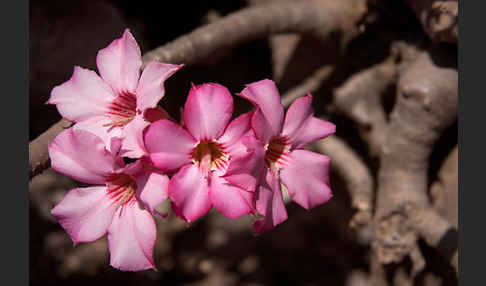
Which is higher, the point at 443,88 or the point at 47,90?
the point at 443,88

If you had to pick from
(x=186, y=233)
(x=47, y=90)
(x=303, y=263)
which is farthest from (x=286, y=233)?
(x=47, y=90)

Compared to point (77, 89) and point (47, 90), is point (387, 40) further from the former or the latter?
point (47, 90)

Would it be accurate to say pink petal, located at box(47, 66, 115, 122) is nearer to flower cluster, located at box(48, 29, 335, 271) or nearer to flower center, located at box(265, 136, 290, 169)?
flower cluster, located at box(48, 29, 335, 271)

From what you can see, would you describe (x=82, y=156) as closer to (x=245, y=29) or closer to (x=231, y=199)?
(x=231, y=199)

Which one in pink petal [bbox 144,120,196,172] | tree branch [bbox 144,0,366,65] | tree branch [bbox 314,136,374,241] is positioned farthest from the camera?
tree branch [bbox 314,136,374,241]

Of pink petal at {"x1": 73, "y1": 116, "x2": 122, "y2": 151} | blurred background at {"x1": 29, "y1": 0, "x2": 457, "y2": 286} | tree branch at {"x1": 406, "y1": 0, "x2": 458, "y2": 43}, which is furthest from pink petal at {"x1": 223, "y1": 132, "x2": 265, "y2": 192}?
tree branch at {"x1": 406, "y1": 0, "x2": 458, "y2": 43}
